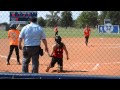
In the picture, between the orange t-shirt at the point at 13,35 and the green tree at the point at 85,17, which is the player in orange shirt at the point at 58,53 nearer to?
the green tree at the point at 85,17

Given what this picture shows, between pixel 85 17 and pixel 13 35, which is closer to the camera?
pixel 85 17

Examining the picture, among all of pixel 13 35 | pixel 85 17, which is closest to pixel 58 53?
pixel 85 17

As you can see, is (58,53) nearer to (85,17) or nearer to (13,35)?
(85,17)

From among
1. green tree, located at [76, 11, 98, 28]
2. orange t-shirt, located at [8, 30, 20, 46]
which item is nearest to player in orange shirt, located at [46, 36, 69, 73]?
green tree, located at [76, 11, 98, 28]

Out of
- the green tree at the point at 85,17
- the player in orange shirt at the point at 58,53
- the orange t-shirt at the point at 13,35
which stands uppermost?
the green tree at the point at 85,17

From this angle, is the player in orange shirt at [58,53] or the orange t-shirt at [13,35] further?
the orange t-shirt at [13,35]

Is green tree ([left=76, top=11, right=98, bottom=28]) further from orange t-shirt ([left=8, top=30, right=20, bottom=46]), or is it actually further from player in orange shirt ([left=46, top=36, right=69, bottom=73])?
orange t-shirt ([left=8, top=30, right=20, bottom=46])

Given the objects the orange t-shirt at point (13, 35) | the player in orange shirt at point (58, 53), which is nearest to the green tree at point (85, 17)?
the player in orange shirt at point (58, 53)
